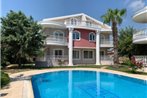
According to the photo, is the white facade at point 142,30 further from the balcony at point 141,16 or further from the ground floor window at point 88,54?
the ground floor window at point 88,54

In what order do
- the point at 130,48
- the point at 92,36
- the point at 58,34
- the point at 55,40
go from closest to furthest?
the point at 55,40 < the point at 130,48 < the point at 58,34 < the point at 92,36

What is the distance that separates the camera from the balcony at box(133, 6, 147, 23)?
25328 millimetres

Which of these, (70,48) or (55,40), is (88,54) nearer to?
(70,48)

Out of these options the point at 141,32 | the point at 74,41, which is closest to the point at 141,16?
the point at 141,32

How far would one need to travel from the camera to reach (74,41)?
33844 millimetres

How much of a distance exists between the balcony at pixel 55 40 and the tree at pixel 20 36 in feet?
14.5

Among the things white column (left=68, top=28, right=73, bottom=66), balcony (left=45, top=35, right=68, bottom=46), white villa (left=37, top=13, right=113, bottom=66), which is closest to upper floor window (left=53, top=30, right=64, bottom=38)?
white villa (left=37, top=13, right=113, bottom=66)

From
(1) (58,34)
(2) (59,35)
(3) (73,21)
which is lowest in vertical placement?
(2) (59,35)

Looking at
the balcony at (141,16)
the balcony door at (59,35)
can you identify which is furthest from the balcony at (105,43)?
the balcony at (141,16)

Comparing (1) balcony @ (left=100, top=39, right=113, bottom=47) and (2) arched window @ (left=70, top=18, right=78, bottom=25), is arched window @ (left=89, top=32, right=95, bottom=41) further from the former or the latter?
(2) arched window @ (left=70, top=18, right=78, bottom=25)

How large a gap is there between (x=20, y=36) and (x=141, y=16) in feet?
55.0

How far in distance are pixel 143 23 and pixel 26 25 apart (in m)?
18.7

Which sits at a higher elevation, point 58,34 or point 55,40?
point 58,34

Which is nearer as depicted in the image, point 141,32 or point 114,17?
point 141,32
